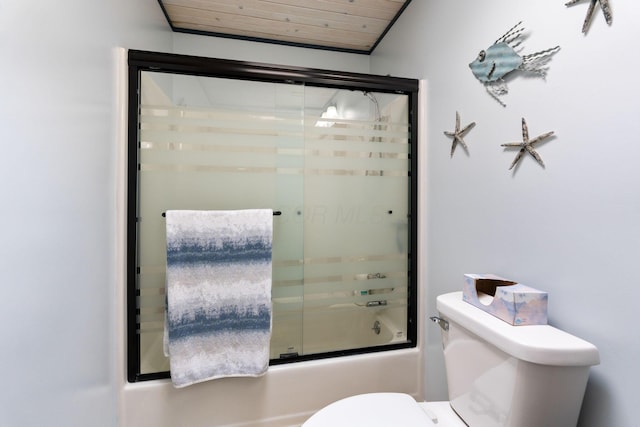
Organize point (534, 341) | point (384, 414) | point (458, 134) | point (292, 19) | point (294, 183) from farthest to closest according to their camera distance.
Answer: point (292, 19) < point (294, 183) < point (458, 134) < point (384, 414) < point (534, 341)

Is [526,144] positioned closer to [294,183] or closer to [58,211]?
[294,183]

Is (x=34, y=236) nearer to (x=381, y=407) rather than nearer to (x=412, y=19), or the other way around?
(x=381, y=407)

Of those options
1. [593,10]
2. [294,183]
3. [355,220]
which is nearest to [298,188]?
[294,183]

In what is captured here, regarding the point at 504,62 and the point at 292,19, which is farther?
the point at 292,19

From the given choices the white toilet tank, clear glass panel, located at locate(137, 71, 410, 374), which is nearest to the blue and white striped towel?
clear glass panel, located at locate(137, 71, 410, 374)

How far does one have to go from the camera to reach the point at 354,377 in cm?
139

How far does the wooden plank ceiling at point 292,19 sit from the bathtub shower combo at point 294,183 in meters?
0.56

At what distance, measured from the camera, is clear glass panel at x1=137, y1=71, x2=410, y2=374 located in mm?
1215

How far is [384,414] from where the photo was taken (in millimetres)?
872

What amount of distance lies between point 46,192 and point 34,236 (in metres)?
0.12

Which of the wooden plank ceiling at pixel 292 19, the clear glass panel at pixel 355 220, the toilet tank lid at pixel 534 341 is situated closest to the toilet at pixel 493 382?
the toilet tank lid at pixel 534 341

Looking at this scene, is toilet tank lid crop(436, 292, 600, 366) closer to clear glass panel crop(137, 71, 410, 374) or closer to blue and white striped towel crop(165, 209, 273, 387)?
clear glass panel crop(137, 71, 410, 374)

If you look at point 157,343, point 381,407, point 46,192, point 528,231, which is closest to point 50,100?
point 46,192

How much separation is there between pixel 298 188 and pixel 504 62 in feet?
3.01
